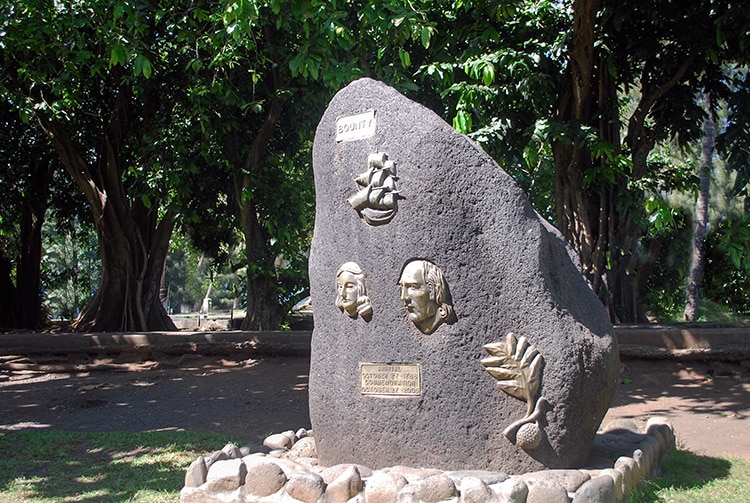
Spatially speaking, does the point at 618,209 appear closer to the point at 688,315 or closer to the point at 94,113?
the point at 688,315

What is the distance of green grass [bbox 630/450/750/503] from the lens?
4211 mm

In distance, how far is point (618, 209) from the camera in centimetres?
880

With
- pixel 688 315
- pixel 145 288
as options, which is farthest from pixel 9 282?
pixel 688 315

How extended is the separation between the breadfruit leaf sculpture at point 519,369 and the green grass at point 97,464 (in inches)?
83.1

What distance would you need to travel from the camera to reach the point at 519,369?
383 centimetres

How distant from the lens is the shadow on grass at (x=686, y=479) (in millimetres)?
4199

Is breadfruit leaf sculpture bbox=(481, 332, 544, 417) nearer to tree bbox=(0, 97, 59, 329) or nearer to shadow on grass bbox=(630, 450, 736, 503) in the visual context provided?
shadow on grass bbox=(630, 450, 736, 503)

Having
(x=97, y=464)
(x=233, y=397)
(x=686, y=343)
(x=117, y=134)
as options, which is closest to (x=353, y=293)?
(x=97, y=464)

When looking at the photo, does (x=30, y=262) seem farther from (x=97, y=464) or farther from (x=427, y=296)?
(x=427, y=296)

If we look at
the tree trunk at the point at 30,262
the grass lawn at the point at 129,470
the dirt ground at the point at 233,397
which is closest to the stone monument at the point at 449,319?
the grass lawn at the point at 129,470

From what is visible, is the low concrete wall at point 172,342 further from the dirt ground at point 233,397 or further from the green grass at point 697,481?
the green grass at point 697,481

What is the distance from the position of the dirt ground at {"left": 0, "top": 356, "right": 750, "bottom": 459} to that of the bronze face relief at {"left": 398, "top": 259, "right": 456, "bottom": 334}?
289cm

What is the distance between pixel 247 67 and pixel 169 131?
1.43 metres

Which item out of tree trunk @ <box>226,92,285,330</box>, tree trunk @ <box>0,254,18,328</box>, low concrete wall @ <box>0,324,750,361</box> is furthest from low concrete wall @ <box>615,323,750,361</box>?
tree trunk @ <box>0,254,18,328</box>
